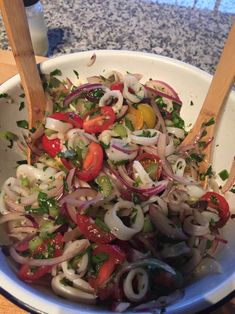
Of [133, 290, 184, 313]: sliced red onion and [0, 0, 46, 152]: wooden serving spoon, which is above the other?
[0, 0, 46, 152]: wooden serving spoon

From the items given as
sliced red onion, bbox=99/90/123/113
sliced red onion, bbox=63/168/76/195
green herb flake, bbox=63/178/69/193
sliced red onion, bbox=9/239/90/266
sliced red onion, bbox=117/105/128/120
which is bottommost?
sliced red onion, bbox=9/239/90/266

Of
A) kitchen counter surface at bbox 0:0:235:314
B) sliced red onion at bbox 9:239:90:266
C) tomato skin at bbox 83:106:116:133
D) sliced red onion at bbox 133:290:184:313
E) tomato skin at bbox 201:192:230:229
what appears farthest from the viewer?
kitchen counter surface at bbox 0:0:235:314

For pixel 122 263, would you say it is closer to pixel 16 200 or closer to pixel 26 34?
pixel 16 200

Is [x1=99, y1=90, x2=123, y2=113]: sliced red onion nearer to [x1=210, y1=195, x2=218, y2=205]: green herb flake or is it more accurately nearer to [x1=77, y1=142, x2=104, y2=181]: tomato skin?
[x1=77, y1=142, x2=104, y2=181]: tomato skin

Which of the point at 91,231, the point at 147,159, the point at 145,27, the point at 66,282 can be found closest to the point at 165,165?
the point at 147,159

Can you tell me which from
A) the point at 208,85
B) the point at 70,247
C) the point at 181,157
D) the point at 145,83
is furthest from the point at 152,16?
the point at 70,247

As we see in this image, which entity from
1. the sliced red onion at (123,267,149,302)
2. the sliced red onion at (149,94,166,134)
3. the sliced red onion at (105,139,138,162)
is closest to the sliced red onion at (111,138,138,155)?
the sliced red onion at (105,139,138,162)

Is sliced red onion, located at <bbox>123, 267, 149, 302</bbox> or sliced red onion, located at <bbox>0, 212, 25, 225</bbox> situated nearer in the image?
sliced red onion, located at <bbox>123, 267, 149, 302</bbox>

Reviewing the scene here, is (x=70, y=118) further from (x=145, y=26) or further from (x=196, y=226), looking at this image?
(x=145, y=26)
